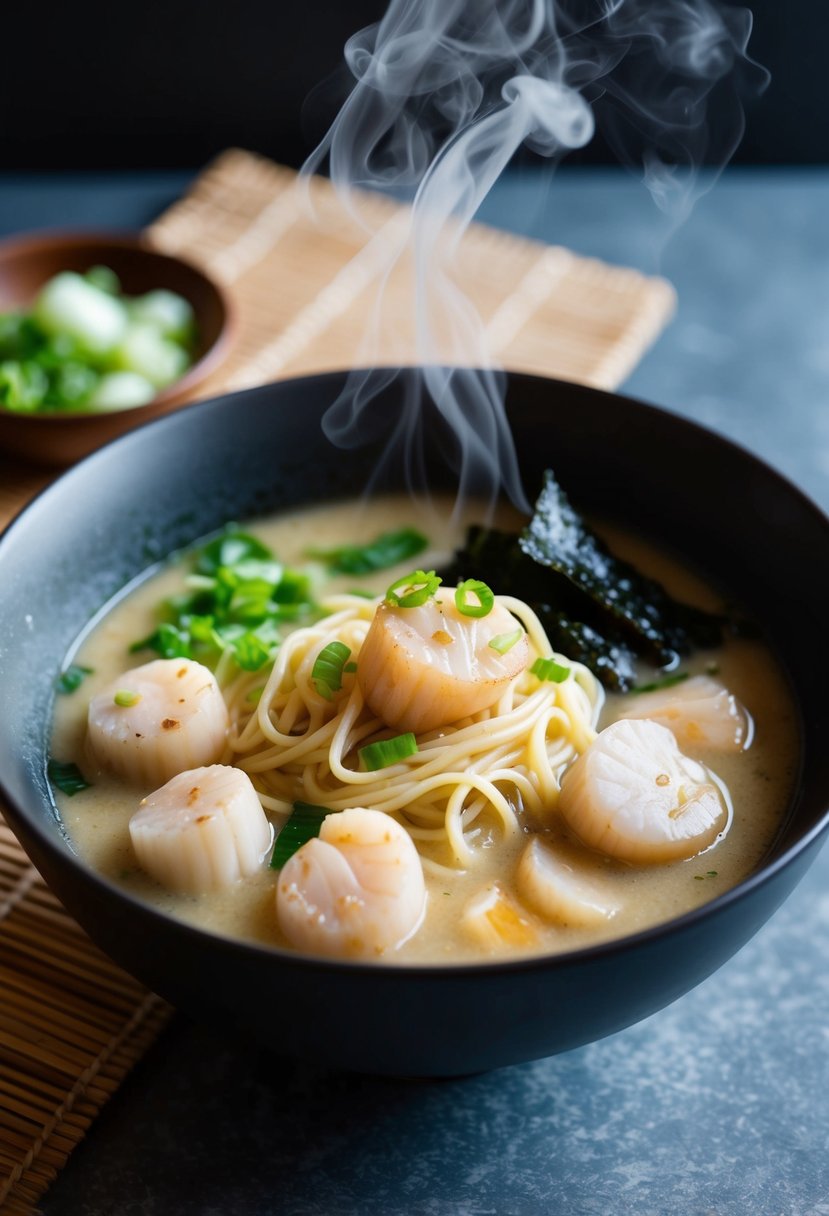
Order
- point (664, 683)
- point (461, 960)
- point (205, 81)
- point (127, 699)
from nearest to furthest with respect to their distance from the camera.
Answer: point (461, 960) < point (127, 699) < point (664, 683) < point (205, 81)

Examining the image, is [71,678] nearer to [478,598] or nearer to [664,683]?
[478,598]

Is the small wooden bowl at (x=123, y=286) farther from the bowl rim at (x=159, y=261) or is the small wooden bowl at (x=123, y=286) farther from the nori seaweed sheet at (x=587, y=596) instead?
the nori seaweed sheet at (x=587, y=596)

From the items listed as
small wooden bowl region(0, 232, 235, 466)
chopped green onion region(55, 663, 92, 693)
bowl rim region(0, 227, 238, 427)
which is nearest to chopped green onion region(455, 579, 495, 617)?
chopped green onion region(55, 663, 92, 693)

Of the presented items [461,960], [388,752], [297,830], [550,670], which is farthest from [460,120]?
[461,960]

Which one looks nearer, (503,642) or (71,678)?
(503,642)

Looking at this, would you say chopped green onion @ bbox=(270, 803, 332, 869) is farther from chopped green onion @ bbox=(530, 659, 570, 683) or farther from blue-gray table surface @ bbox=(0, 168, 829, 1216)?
chopped green onion @ bbox=(530, 659, 570, 683)

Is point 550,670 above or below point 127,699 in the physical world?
above

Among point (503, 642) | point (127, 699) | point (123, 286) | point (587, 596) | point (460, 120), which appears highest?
point (460, 120)

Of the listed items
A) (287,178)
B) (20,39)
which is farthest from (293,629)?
(20,39)

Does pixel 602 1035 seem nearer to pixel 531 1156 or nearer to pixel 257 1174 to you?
pixel 531 1156
